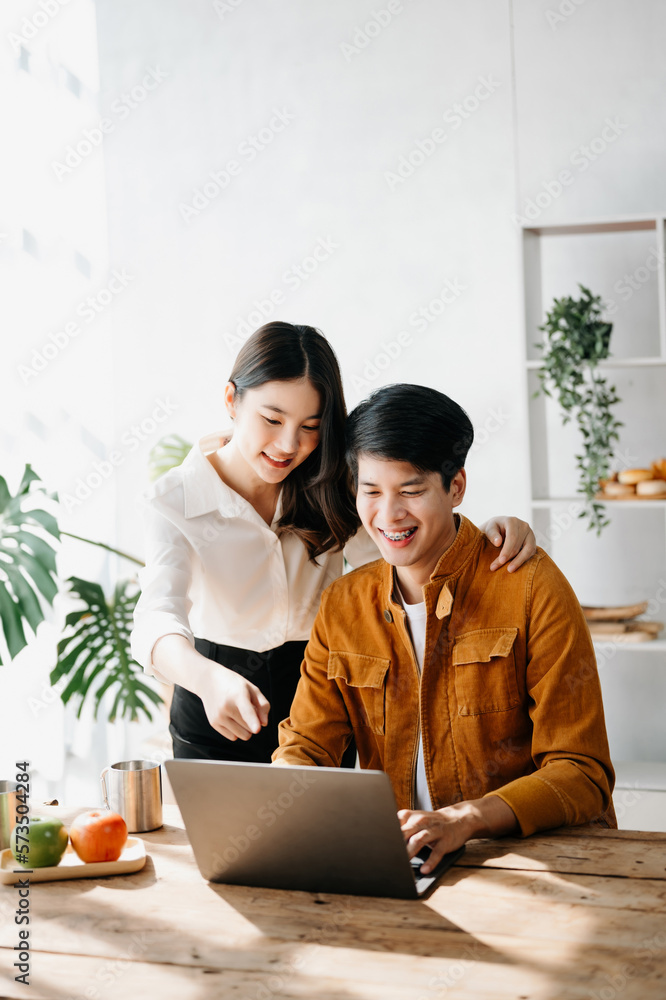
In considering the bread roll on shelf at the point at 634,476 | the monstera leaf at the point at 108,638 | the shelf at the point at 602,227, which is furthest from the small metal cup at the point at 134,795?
the shelf at the point at 602,227

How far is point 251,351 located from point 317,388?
0.16 meters

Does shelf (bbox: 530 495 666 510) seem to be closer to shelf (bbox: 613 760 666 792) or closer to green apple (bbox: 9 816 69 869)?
shelf (bbox: 613 760 666 792)

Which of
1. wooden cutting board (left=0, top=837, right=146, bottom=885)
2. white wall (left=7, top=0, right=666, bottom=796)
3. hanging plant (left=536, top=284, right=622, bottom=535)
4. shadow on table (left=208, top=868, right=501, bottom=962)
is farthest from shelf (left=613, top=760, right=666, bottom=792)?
wooden cutting board (left=0, top=837, right=146, bottom=885)

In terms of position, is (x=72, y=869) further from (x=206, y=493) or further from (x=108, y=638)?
(x=108, y=638)

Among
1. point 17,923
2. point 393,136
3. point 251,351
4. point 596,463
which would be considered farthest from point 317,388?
point 393,136

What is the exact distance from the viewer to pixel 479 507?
3.68 meters

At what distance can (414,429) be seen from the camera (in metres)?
1.75

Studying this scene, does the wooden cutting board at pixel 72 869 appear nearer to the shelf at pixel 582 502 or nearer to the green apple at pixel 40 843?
the green apple at pixel 40 843

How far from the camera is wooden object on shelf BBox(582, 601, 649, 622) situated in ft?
10.6

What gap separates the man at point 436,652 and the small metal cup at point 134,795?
0.23 meters

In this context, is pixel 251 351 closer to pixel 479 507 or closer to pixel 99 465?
pixel 479 507

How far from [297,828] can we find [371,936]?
17 cm

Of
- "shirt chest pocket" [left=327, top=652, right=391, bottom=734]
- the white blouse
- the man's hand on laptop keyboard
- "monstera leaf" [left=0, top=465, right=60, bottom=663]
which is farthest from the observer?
"monstera leaf" [left=0, top=465, right=60, bottom=663]

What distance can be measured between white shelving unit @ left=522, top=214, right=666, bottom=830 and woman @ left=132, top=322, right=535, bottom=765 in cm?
136
